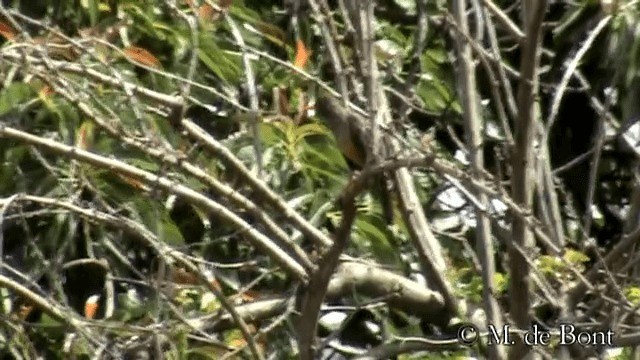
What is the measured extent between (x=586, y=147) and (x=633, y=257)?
1632 millimetres

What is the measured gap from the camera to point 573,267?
8.63 feet

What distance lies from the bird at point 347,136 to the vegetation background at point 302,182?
1.0 inches

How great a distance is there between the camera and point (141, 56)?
11.6 ft

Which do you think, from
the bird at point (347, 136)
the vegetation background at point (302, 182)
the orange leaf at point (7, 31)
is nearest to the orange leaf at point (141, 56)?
the vegetation background at point (302, 182)

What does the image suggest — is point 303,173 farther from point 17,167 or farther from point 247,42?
point 17,167

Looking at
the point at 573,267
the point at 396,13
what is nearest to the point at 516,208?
the point at 573,267

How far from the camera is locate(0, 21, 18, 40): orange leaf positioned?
11.2 feet

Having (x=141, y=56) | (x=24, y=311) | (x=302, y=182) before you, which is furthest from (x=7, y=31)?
(x=302, y=182)

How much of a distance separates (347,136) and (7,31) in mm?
835

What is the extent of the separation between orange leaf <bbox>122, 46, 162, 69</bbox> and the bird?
1.35 ft

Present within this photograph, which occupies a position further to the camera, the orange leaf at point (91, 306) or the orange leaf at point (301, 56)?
the orange leaf at point (301, 56)

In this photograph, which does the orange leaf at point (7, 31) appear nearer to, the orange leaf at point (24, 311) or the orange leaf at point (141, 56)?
the orange leaf at point (141, 56)

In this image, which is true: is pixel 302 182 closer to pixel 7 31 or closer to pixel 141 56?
pixel 141 56

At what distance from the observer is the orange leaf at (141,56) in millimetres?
3518
